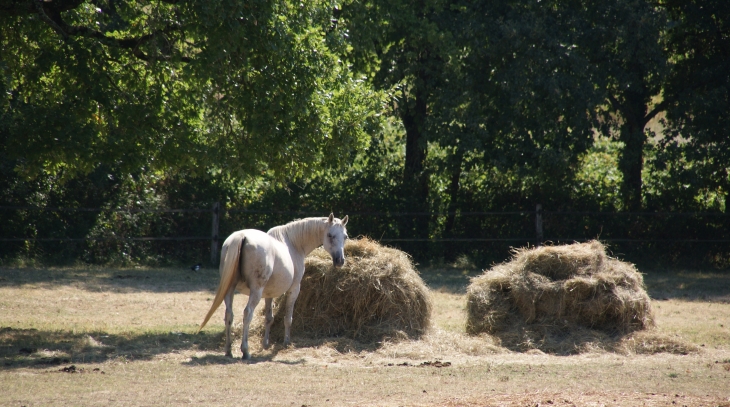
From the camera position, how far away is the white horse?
771cm

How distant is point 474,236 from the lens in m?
18.0

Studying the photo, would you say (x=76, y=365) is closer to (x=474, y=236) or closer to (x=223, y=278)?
(x=223, y=278)

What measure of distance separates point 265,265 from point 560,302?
388 centimetres

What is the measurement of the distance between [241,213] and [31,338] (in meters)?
8.69

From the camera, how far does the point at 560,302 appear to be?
894 cm

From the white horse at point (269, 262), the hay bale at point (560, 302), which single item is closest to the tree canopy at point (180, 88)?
the white horse at point (269, 262)

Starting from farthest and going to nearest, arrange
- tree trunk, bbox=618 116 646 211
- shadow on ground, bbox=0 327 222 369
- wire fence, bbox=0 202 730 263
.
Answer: tree trunk, bbox=618 116 646 211, wire fence, bbox=0 202 730 263, shadow on ground, bbox=0 327 222 369

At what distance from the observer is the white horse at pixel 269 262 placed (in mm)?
7707

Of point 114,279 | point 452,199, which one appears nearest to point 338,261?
point 114,279

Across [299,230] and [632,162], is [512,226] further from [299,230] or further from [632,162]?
[299,230]

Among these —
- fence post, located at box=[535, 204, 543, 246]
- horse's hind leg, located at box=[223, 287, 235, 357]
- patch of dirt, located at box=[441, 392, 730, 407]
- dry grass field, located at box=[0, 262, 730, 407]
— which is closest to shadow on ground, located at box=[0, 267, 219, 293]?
dry grass field, located at box=[0, 262, 730, 407]

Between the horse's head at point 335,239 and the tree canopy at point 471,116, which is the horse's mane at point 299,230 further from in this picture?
the tree canopy at point 471,116

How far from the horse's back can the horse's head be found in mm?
511

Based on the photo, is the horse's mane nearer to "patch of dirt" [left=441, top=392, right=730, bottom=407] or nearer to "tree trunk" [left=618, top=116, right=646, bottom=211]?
"patch of dirt" [left=441, top=392, right=730, bottom=407]
